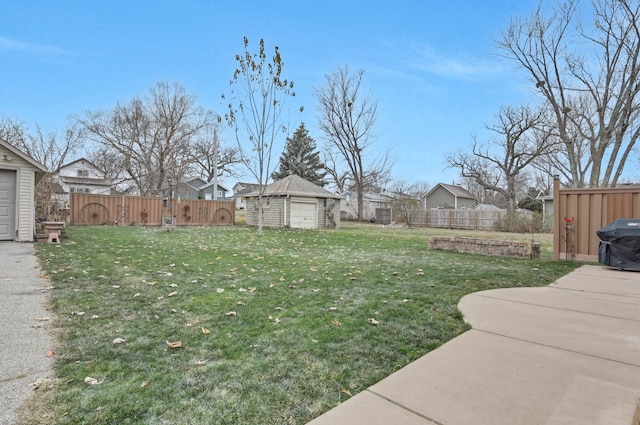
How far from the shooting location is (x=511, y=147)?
26.1 meters

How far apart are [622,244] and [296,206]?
49.9 feet

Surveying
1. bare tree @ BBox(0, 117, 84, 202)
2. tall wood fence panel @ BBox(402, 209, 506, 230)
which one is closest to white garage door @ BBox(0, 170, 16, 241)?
bare tree @ BBox(0, 117, 84, 202)

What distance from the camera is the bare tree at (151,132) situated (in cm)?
2778

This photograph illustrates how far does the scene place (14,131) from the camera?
20.5 meters

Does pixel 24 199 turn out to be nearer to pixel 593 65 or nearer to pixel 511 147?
pixel 593 65

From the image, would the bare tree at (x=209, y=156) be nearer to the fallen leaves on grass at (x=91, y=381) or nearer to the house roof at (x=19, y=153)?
the house roof at (x=19, y=153)

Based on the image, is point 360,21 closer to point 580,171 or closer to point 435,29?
point 435,29

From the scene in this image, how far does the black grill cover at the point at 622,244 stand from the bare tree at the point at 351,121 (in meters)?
24.5

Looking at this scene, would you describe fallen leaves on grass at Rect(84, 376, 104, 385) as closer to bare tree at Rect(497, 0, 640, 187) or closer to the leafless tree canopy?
bare tree at Rect(497, 0, 640, 187)

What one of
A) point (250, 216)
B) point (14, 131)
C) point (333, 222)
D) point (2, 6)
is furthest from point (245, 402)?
point (14, 131)

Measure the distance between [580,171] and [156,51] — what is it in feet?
88.0

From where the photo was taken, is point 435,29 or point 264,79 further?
point 264,79

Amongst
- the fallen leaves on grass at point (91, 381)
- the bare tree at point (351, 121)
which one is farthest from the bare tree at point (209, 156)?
the fallen leaves on grass at point (91, 381)

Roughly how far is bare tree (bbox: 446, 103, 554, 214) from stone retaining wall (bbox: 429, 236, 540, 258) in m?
17.0
